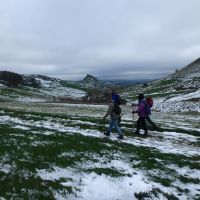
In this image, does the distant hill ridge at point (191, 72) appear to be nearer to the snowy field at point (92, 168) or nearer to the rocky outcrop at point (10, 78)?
the rocky outcrop at point (10, 78)

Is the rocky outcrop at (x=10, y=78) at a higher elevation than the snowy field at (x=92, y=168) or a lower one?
higher

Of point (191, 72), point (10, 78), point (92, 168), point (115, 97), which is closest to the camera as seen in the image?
point (92, 168)

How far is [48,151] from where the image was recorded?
17609mm

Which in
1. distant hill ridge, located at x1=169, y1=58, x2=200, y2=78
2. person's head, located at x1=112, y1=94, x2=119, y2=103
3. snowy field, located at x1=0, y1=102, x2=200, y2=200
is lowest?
snowy field, located at x1=0, y1=102, x2=200, y2=200

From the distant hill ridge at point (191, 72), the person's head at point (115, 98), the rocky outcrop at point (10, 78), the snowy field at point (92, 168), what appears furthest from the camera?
the rocky outcrop at point (10, 78)

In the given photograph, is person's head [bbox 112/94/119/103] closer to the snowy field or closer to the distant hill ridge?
the snowy field

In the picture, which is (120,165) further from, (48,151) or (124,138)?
(124,138)

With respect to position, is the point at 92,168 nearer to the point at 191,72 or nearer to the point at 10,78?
the point at 191,72

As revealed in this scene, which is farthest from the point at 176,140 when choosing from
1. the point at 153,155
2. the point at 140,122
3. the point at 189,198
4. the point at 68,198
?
the point at 68,198

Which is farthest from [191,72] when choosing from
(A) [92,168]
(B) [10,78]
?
(A) [92,168]

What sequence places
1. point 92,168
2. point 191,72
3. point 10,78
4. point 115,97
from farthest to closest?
1. point 10,78
2. point 191,72
3. point 115,97
4. point 92,168

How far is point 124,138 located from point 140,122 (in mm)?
2742

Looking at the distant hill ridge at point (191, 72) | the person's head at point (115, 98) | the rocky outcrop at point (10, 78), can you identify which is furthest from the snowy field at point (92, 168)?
the rocky outcrop at point (10, 78)

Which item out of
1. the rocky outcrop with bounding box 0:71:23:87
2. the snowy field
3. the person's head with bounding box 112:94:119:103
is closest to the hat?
the person's head with bounding box 112:94:119:103
